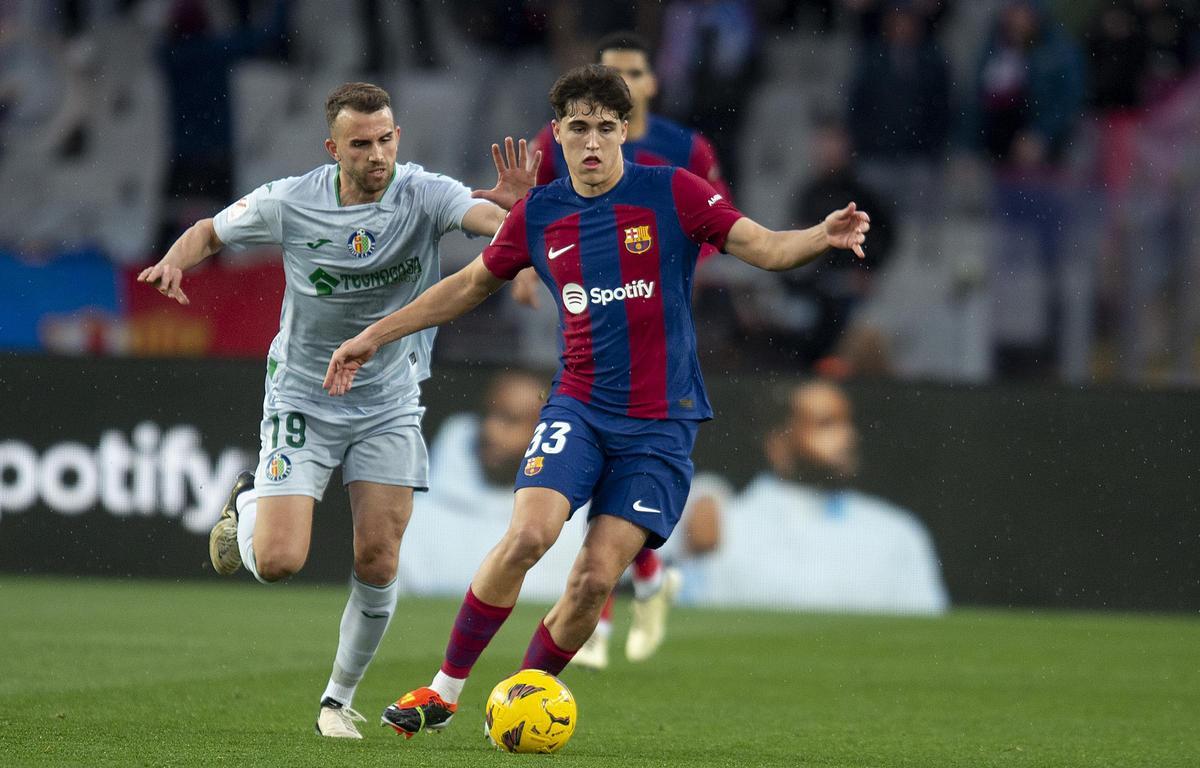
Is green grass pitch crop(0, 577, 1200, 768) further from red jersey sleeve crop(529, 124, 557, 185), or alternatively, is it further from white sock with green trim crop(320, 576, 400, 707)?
red jersey sleeve crop(529, 124, 557, 185)

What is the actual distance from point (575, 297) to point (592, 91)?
2.20ft

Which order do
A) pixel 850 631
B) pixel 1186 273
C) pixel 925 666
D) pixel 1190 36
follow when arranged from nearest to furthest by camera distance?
pixel 925 666 < pixel 850 631 < pixel 1186 273 < pixel 1190 36

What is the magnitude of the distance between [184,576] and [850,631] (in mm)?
4515

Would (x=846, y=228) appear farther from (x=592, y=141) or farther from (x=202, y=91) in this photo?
(x=202, y=91)

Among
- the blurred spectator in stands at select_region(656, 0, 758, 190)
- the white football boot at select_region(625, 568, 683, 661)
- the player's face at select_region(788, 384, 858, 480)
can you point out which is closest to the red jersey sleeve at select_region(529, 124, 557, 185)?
the white football boot at select_region(625, 568, 683, 661)

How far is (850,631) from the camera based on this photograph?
10625 millimetres

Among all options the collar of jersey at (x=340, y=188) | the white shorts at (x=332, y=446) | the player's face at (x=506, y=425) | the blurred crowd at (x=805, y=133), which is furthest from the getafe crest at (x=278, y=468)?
the blurred crowd at (x=805, y=133)

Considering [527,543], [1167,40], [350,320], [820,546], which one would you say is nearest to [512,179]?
[350,320]

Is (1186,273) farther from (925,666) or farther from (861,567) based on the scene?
(925,666)

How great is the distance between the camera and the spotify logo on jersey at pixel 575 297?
589cm

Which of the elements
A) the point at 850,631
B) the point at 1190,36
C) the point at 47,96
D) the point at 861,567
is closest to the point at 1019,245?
the point at 1190,36

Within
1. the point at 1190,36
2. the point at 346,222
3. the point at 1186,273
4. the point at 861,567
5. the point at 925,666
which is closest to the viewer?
the point at 346,222

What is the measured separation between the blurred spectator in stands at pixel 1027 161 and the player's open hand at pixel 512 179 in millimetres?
7823

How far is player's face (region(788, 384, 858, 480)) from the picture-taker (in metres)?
11.8
